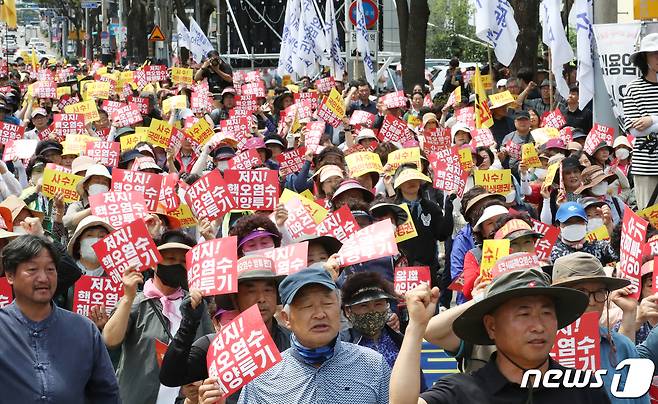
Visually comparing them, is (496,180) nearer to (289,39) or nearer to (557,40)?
(557,40)

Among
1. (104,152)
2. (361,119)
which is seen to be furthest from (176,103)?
(104,152)

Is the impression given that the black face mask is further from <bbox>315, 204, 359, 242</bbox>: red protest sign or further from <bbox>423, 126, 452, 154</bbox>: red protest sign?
<bbox>423, 126, 452, 154</bbox>: red protest sign

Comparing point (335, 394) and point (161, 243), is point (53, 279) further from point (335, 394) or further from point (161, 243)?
point (161, 243)

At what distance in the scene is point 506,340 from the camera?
404 cm

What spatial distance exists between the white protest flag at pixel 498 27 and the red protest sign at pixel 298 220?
7.74m

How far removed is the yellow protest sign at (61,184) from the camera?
10477 millimetres

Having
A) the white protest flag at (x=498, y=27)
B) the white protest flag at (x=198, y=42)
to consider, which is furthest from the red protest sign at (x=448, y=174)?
the white protest flag at (x=198, y=42)

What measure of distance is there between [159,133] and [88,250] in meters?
5.80

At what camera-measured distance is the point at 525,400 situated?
393cm

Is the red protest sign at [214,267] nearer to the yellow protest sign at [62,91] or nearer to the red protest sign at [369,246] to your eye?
the red protest sign at [369,246]

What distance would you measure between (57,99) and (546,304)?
63.9 ft

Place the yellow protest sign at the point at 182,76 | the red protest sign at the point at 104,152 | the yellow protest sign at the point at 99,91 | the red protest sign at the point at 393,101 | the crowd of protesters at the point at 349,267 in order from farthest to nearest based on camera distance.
→ the yellow protest sign at the point at 182,76 → the yellow protest sign at the point at 99,91 → the red protest sign at the point at 393,101 → the red protest sign at the point at 104,152 → the crowd of protesters at the point at 349,267

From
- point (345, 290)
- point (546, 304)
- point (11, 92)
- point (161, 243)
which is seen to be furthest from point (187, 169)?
point (11, 92)

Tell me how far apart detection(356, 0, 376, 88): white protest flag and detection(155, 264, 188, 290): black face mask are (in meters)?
15.7
